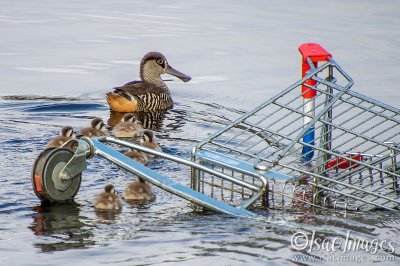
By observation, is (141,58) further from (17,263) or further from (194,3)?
(17,263)

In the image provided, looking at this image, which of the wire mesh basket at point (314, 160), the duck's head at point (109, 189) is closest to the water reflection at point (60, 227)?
the duck's head at point (109, 189)

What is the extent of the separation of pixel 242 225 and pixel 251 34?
33.7ft

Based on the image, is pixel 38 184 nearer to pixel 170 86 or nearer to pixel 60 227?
pixel 60 227

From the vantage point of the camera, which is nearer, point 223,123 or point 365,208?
point 365,208

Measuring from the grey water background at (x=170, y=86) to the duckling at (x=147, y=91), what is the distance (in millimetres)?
226

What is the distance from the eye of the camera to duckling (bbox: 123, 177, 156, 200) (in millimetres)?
8469

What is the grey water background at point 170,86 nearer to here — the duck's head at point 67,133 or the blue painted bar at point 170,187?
the blue painted bar at point 170,187

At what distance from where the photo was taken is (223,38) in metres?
17.2

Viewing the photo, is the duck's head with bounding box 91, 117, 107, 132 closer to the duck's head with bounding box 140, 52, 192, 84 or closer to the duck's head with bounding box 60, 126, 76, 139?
the duck's head with bounding box 60, 126, 76, 139

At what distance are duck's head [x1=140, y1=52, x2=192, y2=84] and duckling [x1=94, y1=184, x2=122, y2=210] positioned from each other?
663cm

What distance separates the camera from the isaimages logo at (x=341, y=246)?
22.6 feet

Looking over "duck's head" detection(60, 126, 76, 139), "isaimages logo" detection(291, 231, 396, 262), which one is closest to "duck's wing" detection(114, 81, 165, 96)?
"duck's head" detection(60, 126, 76, 139)

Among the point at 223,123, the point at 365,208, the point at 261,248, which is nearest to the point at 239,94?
the point at 223,123

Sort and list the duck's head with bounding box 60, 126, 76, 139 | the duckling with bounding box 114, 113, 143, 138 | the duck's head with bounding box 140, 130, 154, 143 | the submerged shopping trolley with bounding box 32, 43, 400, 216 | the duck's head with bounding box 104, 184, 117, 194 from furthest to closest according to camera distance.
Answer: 1. the duckling with bounding box 114, 113, 143, 138
2. the duck's head with bounding box 140, 130, 154, 143
3. the duck's head with bounding box 60, 126, 76, 139
4. the duck's head with bounding box 104, 184, 117, 194
5. the submerged shopping trolley with bounding box 32, 43, 400, 216
